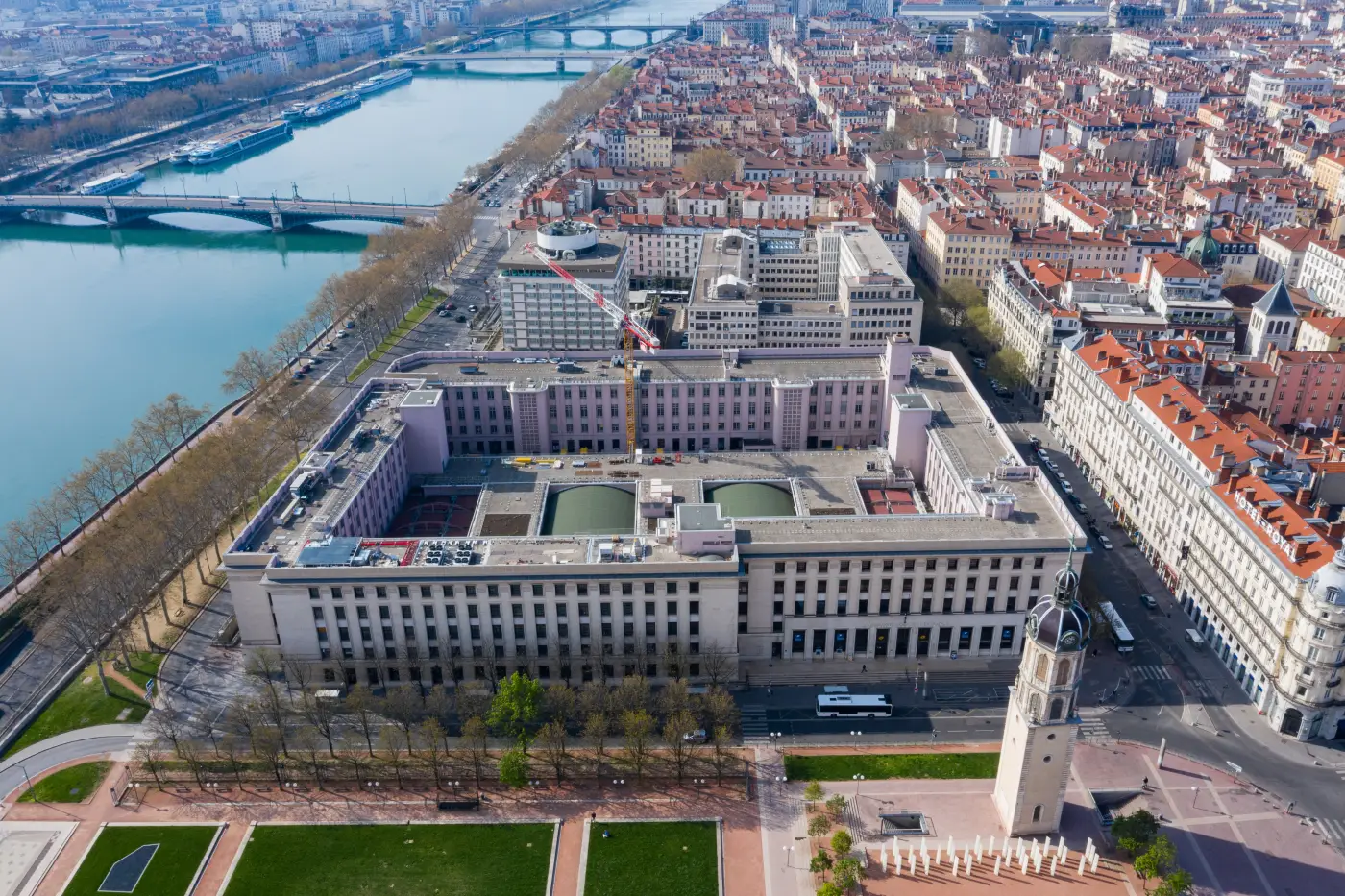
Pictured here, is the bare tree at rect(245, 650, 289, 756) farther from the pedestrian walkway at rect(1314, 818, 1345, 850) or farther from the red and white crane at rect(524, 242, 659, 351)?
the pedestrian walkway at rect(1314, 818, 1345, 850)

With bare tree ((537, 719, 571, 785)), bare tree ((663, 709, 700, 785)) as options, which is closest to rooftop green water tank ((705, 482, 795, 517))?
bare tree ((663, 709, 700, 785))

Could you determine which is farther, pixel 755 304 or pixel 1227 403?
pixel 755 304

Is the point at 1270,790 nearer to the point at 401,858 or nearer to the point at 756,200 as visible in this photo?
the point at 401,858

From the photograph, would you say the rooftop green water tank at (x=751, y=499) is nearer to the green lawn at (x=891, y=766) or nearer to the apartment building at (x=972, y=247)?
the green lawn at (x=891, y=766)

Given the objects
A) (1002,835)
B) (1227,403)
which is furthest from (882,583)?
(1227,403)

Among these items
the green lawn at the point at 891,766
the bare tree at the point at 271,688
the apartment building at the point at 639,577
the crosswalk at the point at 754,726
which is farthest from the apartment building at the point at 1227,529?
the bare tree at the point at 271,688

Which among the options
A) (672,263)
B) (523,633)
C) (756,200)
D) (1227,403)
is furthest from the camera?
(756,200)
